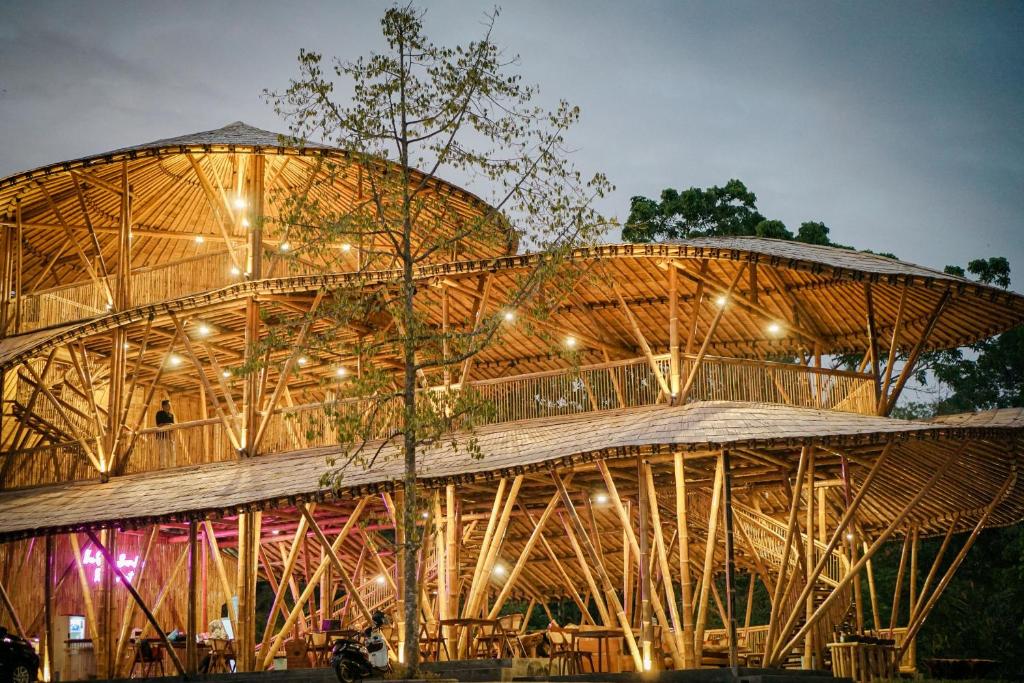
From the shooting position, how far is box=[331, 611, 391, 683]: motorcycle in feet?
49.2

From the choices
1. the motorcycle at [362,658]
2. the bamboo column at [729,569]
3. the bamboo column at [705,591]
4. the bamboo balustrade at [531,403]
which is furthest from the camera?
the bamboo balustrade at [531,403]

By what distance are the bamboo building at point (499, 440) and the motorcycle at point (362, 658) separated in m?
2.21

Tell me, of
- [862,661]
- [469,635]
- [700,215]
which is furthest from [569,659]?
[700,215]

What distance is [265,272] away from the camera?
23750 millimetres

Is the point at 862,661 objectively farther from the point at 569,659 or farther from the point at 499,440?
the point at 499,440

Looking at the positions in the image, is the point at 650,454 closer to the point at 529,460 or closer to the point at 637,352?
the point at 529,460

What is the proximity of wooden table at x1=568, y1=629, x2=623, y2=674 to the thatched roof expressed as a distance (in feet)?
7.47

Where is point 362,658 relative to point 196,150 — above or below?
below

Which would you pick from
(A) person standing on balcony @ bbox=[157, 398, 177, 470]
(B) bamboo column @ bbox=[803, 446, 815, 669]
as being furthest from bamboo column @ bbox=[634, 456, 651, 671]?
(A) person standing on balcony @ bbox=[157, 398, 177, 470]

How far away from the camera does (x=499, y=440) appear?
63.6 feet

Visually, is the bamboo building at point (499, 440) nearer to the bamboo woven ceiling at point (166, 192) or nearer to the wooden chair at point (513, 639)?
the bamboo woven ceiling at point (166, 192)

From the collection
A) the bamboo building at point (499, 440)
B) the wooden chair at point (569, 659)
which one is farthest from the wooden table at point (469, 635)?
the wooden chair at point (569, 659)

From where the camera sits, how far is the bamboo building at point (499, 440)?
17.2 m

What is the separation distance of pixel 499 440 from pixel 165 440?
747 centimetres
